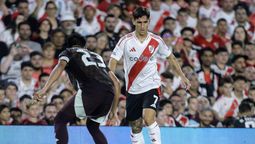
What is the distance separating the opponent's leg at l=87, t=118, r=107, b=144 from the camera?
8594mm

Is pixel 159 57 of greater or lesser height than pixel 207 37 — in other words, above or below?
below

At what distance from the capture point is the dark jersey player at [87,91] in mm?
8516

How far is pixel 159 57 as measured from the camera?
41.7 feet

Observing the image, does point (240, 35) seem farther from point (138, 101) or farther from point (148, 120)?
point (148, 120)

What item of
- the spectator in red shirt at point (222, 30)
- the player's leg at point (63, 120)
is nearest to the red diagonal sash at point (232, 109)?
the spectator in red shirt at point (222, 30)

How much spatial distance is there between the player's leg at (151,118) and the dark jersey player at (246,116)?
306cm

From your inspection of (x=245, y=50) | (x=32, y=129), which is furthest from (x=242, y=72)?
(x=32, y=129)

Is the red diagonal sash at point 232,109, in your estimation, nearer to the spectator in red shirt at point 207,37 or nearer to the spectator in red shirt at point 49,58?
the spectator in red shirt at point 207,37

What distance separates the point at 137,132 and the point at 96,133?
1.95 feet

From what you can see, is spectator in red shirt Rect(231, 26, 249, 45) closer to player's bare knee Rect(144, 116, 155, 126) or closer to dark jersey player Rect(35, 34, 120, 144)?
player's bare knee Rect(144, 116, 155, 126)

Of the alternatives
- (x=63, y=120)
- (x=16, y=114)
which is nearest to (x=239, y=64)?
(x=16, y=114)

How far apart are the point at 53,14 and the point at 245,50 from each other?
3.34 metres

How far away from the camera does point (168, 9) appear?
543 inches

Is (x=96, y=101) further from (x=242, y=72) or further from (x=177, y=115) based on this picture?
(x=242, y=72)
